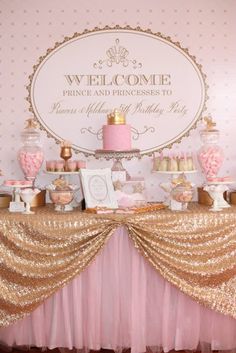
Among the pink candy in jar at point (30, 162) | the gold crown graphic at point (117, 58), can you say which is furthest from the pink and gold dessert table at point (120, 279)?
the gold crown graphic at point (117, 58)

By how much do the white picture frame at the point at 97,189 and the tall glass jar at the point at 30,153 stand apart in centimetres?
35

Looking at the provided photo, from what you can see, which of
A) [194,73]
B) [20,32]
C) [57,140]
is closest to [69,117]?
[57,140]

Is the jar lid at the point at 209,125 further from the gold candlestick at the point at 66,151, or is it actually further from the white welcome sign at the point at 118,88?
the gold candlestick at the point at 66,151

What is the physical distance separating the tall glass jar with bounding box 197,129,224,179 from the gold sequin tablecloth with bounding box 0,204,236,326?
0.46 metres

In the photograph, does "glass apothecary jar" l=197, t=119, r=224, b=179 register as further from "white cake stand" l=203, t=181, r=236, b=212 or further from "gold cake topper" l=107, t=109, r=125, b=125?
"gold cake topper" l=107, t=109, r=125, b=125

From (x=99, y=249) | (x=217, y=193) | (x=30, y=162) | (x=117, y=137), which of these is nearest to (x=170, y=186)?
(x=217, y=193)

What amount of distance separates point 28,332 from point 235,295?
1247 millimetres

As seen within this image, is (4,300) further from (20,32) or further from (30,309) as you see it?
(20,32)

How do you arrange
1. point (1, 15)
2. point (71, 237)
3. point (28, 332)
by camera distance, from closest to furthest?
point (71, 237)
point (28, 332)
point (1, 15)

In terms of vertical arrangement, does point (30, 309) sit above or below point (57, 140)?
below

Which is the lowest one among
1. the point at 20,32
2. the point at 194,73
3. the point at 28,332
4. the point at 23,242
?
the point at 28,332

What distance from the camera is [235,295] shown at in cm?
307

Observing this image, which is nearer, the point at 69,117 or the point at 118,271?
the point at 118,271

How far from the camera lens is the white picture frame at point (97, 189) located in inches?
126
